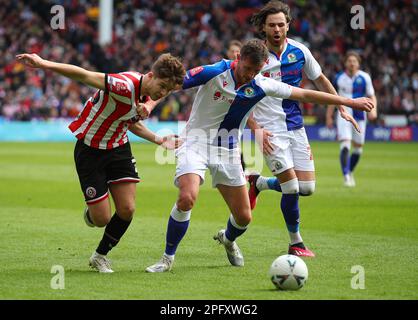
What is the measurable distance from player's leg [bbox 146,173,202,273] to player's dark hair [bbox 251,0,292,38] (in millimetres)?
2242

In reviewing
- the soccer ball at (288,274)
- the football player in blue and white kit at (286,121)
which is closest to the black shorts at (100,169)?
the football player in blue and white kit at (286,121)

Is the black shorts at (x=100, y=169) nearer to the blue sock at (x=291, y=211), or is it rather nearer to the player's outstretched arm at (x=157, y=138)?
the player's outstretched arm at (x=157, y=138)

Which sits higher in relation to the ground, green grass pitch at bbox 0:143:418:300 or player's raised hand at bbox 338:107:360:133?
Answer: player's raised hand at bbox 338:107:360:133

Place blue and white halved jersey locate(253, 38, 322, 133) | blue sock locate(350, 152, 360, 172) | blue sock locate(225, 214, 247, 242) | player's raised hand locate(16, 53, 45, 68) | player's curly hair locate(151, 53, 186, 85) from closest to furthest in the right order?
player's raised hand locate(16, 53, 45, 68), player's curly hair locate(151, 53, 186, 85), blue sock locate(225, 214, 247, 242), blue and white halved jersey locate(253, 38, 322, 133), blue sock locate(350, 152, 360, 172)

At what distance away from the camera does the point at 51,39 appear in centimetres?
3619

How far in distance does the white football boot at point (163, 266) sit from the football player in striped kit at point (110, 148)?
40cm

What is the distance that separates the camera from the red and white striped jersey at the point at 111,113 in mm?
7379

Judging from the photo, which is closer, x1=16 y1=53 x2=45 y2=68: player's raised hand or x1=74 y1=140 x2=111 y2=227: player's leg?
x1=16 y1=53 x2=45 y2=68: player's raised hand

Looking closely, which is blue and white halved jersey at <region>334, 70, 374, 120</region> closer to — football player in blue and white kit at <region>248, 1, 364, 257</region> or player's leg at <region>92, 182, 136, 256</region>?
football player in blue and white kit at <region>248, 1, 364, 257</region>

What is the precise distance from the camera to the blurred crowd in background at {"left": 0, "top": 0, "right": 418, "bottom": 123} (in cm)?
3334

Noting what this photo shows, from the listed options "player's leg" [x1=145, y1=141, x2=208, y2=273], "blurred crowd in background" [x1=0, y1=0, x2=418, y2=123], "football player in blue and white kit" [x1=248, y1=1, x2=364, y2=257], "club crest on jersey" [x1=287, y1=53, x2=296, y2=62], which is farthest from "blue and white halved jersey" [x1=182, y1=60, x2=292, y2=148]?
"blurred crowd in background" [x1=0, y1=0, x2=418, y2=123]

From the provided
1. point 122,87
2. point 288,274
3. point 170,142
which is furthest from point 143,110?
point 288,274
